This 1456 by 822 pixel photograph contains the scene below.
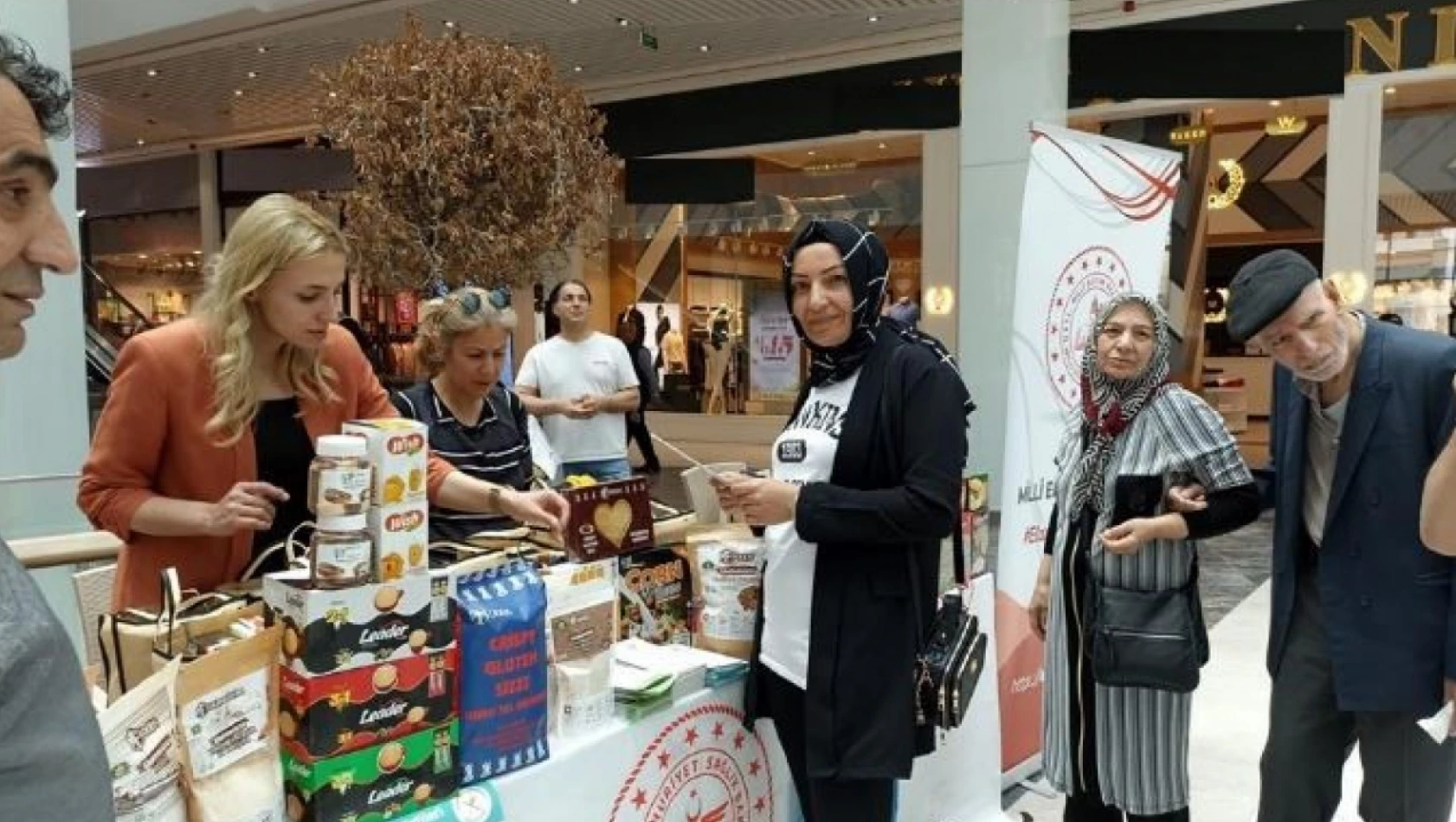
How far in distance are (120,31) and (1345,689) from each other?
1124 cm

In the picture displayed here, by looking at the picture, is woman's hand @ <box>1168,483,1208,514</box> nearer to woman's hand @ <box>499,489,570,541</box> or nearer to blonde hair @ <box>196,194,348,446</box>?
woman's hand @ <box>499,489,570,541</box>

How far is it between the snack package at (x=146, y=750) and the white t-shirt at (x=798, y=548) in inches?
41.1

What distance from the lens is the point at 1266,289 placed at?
77.6 inches

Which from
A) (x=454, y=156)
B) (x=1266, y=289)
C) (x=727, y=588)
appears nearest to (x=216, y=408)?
(x=727, y=588)

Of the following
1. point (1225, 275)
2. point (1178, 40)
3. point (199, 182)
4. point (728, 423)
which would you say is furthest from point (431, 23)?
point (1225, 275)

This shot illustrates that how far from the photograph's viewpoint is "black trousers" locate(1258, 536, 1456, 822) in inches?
81.1

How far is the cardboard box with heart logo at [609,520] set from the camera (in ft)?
6.31

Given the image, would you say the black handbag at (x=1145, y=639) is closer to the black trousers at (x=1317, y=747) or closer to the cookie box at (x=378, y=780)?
the black trousers at (x=1317, y=747)

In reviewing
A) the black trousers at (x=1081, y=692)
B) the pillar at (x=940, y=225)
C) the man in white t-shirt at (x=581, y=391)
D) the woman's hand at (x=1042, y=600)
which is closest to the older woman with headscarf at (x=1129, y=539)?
the black trousers at (x=1081, y=692)

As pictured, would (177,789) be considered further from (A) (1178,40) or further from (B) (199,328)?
(A) (1178,40)

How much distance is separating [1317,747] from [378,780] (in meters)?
1.84

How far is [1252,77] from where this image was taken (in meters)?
8.35

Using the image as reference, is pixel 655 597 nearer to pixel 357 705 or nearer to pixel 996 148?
pixel 357 705

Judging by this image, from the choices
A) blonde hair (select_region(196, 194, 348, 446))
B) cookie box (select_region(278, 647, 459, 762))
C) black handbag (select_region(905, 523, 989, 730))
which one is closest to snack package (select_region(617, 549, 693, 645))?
black handbag (select_region(905, 523, 989, 730))
